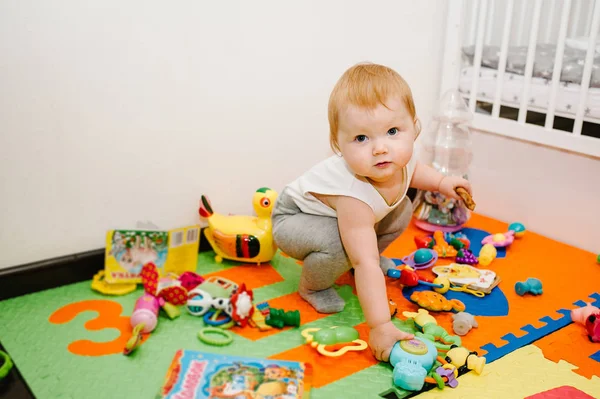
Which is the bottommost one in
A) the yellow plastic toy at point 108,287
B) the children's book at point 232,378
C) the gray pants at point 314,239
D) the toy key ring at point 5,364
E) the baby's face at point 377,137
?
the yellow plastic toy at point 108,287

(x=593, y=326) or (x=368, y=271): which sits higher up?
(x=368, y=271)

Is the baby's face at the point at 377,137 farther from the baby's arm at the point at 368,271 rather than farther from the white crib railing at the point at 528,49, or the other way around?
the white crib railing at the point at 528,49

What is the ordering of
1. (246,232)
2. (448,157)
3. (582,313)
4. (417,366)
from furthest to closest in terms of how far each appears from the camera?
(448,157), (246,232), (582,313), (417,366)

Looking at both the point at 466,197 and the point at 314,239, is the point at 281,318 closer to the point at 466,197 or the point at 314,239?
the point at 314,239

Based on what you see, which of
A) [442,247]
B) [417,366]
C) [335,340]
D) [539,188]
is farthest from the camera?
[539,188]

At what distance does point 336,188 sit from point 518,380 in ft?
1.63

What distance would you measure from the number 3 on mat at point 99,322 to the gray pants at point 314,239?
0.37 metres

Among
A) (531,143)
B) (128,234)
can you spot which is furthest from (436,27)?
(128,234)

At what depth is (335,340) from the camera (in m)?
1.16

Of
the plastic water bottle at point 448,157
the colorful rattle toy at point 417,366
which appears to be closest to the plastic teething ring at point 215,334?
the colorful rattle toy at point 417,366

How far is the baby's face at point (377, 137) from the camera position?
1079 mm

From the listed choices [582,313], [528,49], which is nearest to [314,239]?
[582,313]

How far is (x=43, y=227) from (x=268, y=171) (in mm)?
600

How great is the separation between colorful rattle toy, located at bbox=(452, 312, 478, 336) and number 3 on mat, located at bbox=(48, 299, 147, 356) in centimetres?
64
